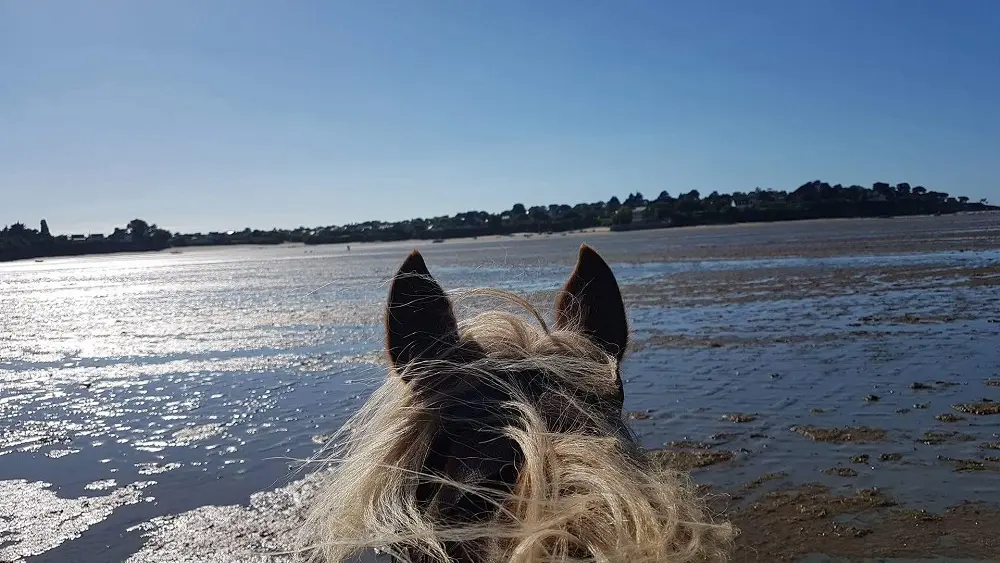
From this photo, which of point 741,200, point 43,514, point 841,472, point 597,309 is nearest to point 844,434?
point 841,472

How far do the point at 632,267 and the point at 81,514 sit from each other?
24.9m

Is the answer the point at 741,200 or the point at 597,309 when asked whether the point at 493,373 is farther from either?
the point at 741,200

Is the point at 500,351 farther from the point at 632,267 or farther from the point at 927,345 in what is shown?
the point at 632,267

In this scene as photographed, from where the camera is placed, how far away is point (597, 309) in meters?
2.17

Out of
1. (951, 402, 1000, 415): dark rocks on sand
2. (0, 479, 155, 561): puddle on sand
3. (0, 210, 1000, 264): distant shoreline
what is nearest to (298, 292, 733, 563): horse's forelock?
(0, 479, 155, 561): puddle on sand

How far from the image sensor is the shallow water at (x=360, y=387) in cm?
623

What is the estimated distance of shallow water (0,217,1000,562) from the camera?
20.4ft

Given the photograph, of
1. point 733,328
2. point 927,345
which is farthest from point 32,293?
point 927,345

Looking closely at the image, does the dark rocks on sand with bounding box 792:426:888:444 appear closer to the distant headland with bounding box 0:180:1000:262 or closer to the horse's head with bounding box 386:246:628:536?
the horse's head with bounding box 386:246:628:536

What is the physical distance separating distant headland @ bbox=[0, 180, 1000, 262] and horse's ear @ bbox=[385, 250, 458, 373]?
83448mm

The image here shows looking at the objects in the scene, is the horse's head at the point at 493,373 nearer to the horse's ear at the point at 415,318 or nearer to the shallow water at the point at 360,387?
the horse's ear at the point at 415,318

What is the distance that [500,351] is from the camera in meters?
1.91

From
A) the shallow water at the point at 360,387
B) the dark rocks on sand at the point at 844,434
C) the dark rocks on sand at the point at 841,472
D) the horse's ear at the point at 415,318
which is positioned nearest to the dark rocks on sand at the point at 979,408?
the shallow water at the point at 360,387

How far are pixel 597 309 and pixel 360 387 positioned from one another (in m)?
8.68
